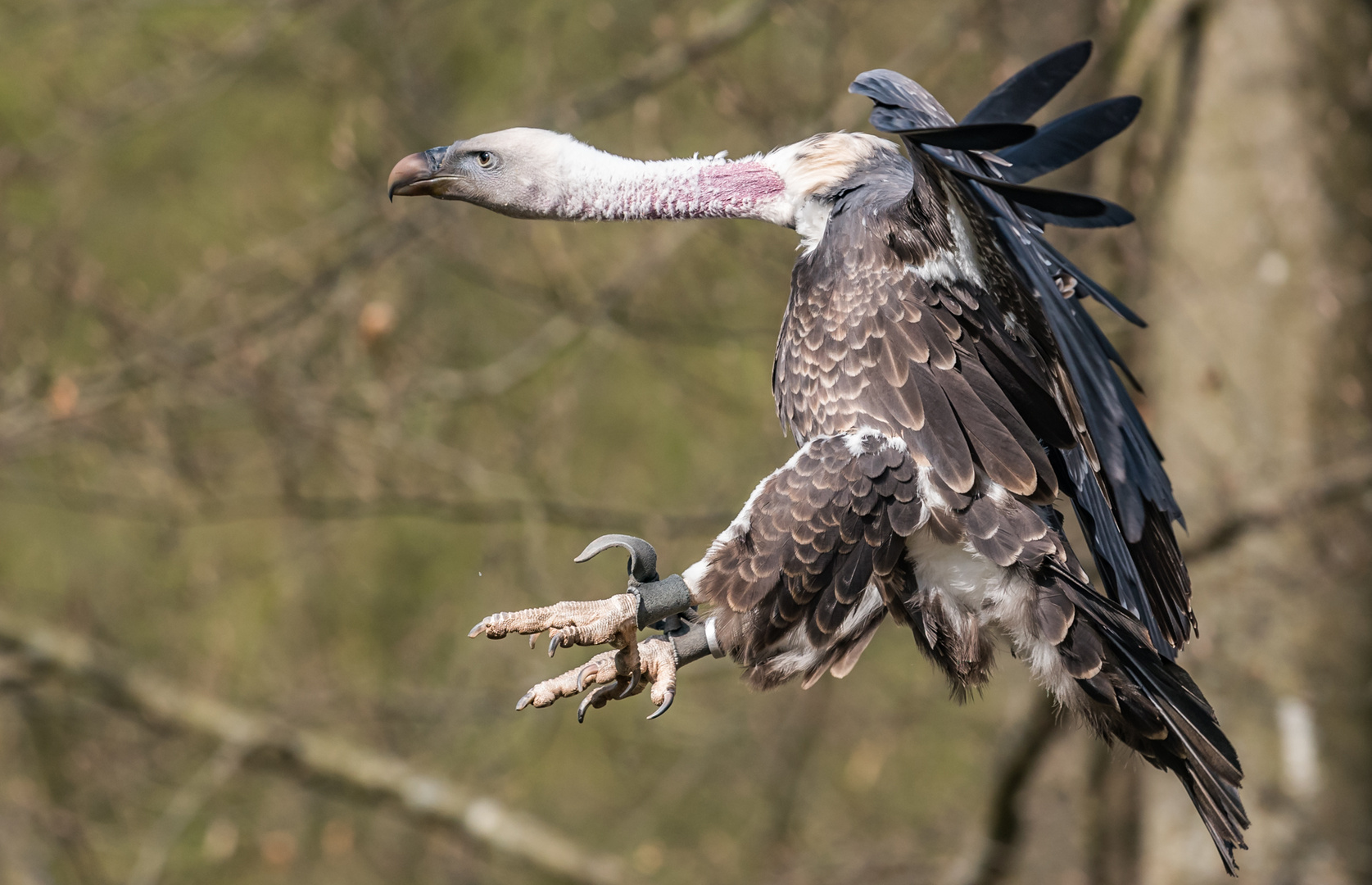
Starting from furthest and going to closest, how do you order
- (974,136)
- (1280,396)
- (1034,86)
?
(1280,396) → (1034,86) → (974,136)

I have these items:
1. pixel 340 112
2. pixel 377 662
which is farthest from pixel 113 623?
pixel 340 112

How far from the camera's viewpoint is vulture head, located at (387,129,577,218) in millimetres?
3316

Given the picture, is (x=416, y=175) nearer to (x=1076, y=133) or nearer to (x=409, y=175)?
(x=409, y=175)

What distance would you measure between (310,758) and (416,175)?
12.2 feet

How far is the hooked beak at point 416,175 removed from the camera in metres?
3.33

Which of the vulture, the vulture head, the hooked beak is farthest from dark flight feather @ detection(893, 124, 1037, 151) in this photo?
the hooked beak

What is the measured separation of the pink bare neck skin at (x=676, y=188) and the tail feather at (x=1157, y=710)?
3.42ft

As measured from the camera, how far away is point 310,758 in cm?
627

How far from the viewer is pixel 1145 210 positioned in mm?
5859

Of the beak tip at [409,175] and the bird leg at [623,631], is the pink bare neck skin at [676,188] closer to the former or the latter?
the beak tip at [409,175]

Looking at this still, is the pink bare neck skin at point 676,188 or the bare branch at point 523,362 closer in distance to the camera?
the pink bare neck skin at point 676,188

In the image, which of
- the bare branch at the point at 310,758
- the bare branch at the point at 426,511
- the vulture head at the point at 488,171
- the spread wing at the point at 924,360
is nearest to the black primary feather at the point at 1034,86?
the spread wing at the point at 924,360

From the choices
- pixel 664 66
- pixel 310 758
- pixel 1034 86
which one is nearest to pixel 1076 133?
pixel 1034 86

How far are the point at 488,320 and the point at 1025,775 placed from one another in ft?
13.8
